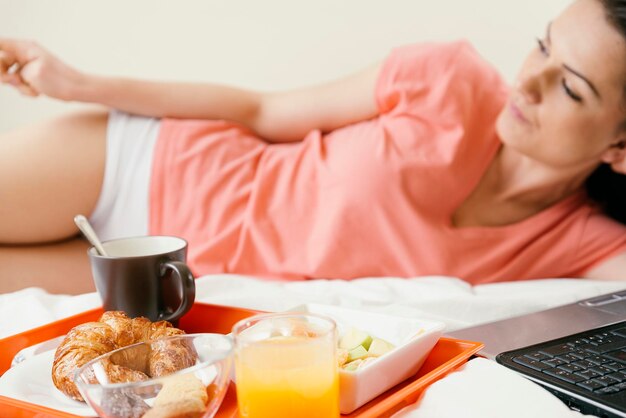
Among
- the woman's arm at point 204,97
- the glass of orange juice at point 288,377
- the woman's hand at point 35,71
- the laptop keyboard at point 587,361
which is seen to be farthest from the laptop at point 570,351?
the woman's hand at point 35,71

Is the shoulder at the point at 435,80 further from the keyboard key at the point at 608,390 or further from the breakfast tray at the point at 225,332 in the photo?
the keyboard key at the point at 608,390

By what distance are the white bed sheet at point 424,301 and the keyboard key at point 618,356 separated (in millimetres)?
135

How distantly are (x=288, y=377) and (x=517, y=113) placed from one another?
0.85 metres

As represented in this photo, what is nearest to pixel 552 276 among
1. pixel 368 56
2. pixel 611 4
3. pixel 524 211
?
pixel 524 211

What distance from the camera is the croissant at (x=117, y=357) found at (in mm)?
558

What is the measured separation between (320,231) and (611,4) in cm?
67

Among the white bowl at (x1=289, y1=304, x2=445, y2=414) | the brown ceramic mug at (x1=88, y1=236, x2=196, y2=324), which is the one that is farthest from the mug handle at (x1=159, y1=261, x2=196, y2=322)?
the white bowl at (x1=289, y1=304, x2=445, y2=414)

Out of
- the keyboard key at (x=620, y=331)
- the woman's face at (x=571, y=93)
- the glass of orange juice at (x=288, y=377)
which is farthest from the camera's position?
the woman's face at (x=571, y=93)

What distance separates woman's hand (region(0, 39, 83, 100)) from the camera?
125 cm

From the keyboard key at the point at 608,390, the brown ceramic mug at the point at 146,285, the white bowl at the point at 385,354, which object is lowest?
the keyboard key at the point at 608,390

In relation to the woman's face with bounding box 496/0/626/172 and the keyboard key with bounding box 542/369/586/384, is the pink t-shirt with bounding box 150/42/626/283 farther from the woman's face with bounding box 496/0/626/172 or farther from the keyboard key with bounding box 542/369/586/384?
the keyboard key with bounding box 542/369/586/384

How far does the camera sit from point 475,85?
1344 mm

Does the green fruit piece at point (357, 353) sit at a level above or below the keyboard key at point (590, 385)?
above

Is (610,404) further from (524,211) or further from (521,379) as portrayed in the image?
(524,211)
